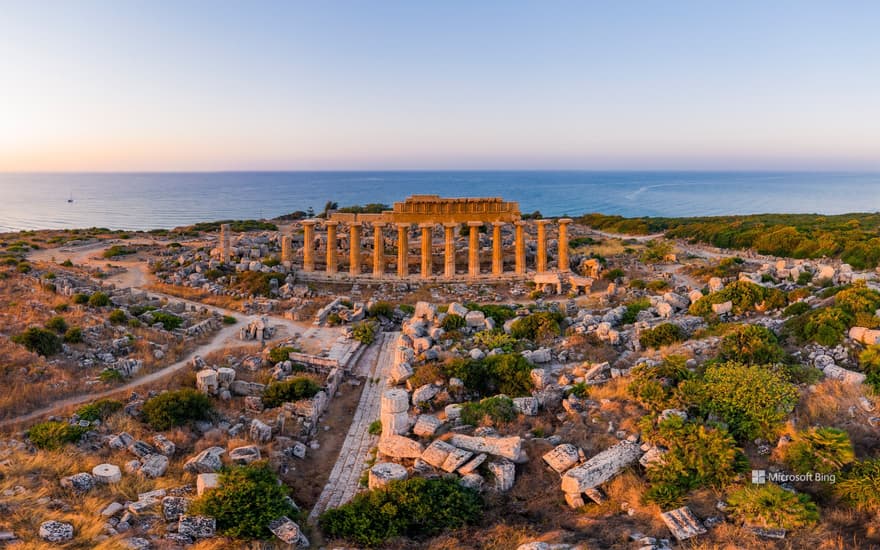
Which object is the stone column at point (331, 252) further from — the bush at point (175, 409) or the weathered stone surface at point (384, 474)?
the weathered stone surface at point (384, 474)

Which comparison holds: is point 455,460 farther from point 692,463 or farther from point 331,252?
point 331,252

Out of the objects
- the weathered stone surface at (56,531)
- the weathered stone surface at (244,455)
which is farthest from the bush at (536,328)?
the weathered stone surface at (56,531)

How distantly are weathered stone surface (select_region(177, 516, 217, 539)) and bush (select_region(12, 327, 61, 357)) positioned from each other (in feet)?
44.7

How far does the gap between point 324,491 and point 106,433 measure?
255 inches

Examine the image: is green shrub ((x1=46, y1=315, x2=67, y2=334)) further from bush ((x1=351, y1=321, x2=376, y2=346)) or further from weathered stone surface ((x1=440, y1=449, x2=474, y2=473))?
weathered stone surface ((x1=440, y1=449, x2=474, y2=473))

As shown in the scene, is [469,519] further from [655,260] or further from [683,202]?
[683,202]

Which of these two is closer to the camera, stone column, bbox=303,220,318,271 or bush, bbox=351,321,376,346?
bush, bbox=351,321,376,346

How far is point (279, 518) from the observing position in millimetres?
10891

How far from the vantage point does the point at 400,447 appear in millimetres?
13695

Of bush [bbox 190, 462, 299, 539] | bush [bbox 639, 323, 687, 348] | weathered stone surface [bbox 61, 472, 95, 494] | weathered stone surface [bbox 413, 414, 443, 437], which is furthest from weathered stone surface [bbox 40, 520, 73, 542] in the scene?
bush [bbox 639, 323, 687, 348]

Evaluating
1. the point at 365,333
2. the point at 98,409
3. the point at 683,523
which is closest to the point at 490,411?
the point at 683,523

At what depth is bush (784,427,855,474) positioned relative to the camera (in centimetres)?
1100

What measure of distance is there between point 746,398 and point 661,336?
7.13m

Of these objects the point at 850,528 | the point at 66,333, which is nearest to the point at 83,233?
the point at 66,333
